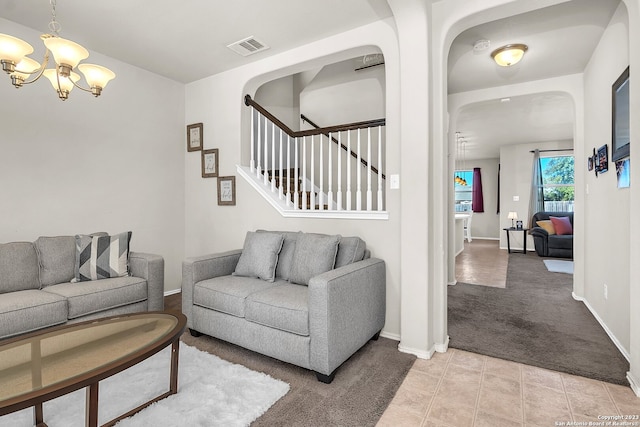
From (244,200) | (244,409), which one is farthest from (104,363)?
(244,200)

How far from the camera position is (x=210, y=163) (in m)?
4.04

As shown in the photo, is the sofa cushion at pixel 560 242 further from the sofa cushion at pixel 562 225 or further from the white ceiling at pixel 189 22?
the white ceiling at pixel 189 22

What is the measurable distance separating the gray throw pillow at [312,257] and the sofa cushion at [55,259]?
188cm

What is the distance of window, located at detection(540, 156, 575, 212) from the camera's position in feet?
26.6

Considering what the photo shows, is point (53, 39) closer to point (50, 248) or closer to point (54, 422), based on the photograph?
point (50, 248)

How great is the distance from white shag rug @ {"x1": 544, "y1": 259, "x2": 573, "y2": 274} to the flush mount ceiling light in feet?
13.1

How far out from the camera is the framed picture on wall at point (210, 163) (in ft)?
13.1

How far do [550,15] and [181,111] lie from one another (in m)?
3.91

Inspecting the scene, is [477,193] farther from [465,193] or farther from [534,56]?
[534,56]

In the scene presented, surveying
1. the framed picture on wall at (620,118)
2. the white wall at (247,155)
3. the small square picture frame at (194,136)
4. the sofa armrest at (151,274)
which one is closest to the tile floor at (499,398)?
the white wall at (247,155)

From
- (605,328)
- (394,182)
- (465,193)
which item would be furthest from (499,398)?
(465,193)

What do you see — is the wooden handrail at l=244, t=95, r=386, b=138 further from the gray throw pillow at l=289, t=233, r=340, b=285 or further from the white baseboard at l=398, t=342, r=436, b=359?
the white baseboard at l=398, t=342, r=436, b=359

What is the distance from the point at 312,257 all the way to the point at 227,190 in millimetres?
1704

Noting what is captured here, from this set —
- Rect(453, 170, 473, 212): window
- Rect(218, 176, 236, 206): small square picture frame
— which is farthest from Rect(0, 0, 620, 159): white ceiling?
Rect(453, 170, 473, 212): window
